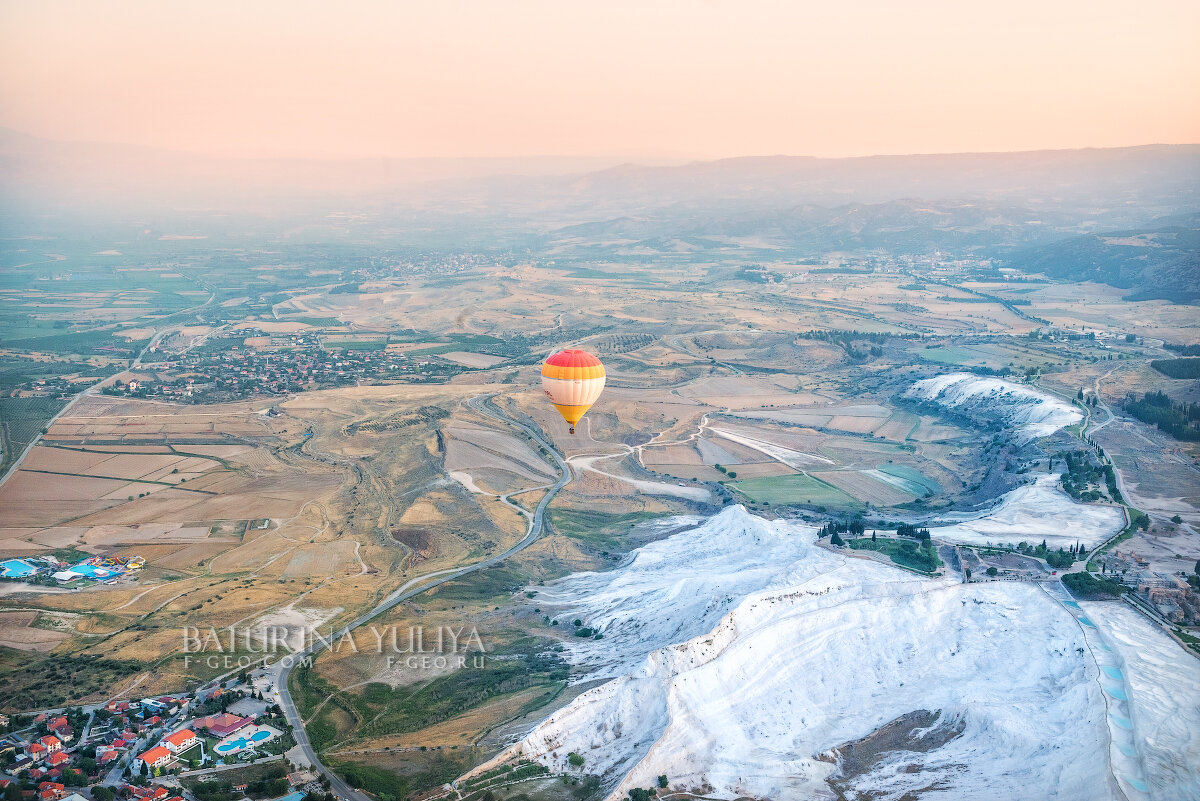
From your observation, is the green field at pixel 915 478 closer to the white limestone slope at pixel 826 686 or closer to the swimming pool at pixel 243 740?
the white limestone slope at pixel 826 686

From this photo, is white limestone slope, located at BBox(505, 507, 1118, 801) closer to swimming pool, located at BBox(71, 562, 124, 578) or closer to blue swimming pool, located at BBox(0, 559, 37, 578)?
swimming pool, located at BBox(71, 562, 124, 578)

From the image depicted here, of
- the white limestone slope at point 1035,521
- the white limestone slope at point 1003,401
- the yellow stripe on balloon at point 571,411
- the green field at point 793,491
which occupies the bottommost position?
the green field at point 793,491

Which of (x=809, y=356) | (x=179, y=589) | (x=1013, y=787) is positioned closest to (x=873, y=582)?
(x=1013, y=787)

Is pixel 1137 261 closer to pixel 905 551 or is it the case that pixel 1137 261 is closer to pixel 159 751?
pixel 905 551

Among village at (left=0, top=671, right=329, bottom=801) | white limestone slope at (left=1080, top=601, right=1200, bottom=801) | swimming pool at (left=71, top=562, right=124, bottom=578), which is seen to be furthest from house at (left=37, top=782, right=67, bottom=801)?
white limestone slope at (left=1080, top=601, right=1200, bottom=801)

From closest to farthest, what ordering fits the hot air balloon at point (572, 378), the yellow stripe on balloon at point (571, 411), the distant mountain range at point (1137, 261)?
the hot air balloon at point (572, 378), the yellow stripe on balloon at point (571, 411), the distant mountain range at point (1137, 261)

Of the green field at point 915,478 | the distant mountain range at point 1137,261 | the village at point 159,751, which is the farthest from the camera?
the distant mountain range at point 1137,261

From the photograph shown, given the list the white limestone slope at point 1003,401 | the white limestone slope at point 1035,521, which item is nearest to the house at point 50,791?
the white limestone slope at point 1035,521
